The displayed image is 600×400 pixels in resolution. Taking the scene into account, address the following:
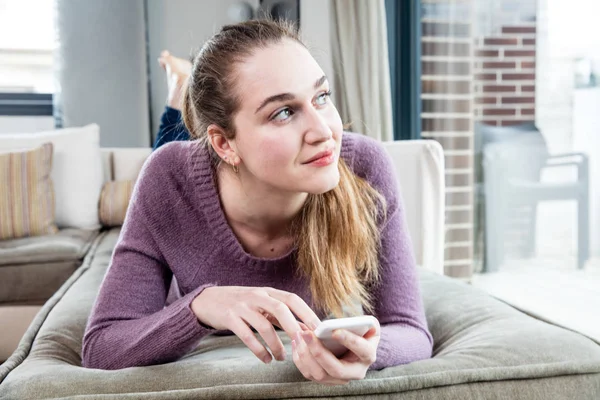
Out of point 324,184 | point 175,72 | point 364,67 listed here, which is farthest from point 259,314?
point 364,67

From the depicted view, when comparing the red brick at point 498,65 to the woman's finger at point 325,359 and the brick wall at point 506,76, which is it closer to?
the brick wall at point 506,76

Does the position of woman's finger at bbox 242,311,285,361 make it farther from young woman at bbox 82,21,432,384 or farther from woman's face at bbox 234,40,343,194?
woman's face at bbox 234,40,343,194

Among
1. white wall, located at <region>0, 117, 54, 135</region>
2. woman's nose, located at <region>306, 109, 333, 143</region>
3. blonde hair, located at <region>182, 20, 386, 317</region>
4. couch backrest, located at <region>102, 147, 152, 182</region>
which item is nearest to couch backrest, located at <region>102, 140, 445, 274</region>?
blonde hair, located at <region>182, 20, 386, 317</region>

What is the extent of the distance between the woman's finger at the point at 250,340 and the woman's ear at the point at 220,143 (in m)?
0.38

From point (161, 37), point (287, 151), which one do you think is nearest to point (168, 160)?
point (287, 151)

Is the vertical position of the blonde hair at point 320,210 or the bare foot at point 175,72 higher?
the bare foot at point 175,72

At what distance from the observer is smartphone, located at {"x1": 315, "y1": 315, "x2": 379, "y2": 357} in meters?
0.77

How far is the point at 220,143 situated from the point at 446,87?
202cm

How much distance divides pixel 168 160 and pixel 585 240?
5.06 feet

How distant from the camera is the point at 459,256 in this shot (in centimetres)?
301

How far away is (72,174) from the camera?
10.2ft

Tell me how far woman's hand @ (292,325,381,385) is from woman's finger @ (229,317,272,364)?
0.18ft

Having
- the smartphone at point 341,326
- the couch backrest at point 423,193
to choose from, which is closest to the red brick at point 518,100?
the couch backrest at point 423,193

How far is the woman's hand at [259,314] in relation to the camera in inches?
35.2
